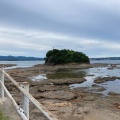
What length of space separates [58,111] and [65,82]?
18.7m

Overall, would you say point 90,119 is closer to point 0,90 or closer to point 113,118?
point 113,118

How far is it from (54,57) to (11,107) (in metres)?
80.2

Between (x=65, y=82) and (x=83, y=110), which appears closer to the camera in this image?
(x=83, y=110)

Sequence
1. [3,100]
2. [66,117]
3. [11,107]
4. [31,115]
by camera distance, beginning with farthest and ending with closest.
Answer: [66,117]
[31,115]
[3,100]
[11,107]

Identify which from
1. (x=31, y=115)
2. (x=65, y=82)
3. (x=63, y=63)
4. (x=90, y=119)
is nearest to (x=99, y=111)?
(x=90, y=119)

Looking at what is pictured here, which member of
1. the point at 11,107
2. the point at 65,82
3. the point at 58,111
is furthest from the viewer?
the point at 65,82

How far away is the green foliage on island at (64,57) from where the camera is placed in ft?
285

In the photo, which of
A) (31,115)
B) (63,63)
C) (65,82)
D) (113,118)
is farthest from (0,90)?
(63,63)

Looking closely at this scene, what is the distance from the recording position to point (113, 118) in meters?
10.9

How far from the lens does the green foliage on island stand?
8681 centimetres

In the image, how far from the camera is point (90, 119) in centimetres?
1048

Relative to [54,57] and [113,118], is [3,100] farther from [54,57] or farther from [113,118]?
[54,57]

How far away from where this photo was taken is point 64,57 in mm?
87625

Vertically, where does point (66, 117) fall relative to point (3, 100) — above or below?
below
